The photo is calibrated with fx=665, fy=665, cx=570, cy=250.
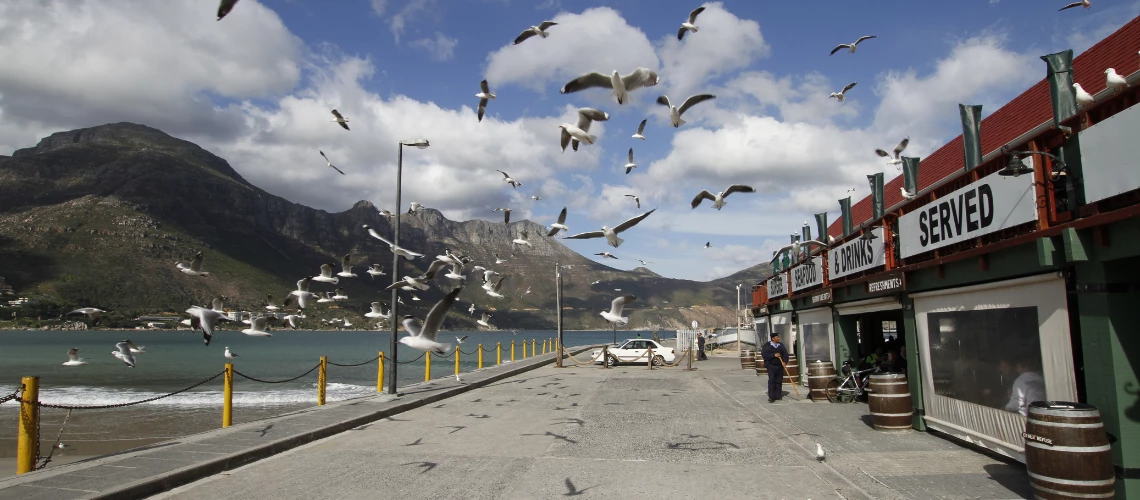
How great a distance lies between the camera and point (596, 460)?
355 inches

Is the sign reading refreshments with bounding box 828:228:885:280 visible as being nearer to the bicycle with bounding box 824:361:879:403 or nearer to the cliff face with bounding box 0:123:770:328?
the bicycle with bounding box 824:361:879:403

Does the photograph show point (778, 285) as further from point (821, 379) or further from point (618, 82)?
point (618, 82)

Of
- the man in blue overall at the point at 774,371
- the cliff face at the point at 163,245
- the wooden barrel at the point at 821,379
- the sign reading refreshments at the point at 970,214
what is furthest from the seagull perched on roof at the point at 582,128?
the cliff face at the point at 163,245

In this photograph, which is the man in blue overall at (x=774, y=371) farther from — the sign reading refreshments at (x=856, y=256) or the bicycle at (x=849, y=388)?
the sign reading refreshments at (x=856, y=256)

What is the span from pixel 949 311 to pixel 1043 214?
320 centimetres

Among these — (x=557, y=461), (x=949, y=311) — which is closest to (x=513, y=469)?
(x=557, y=461)

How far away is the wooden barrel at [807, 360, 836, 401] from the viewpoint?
15.5m

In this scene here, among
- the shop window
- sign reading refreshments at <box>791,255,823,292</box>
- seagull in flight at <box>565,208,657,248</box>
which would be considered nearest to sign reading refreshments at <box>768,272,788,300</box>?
sign reading refreshments at <box>791,255,823,292</box>

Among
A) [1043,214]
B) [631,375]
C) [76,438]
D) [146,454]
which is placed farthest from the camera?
[631,375]

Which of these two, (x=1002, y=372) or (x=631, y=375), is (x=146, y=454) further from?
(x=631, y=375)

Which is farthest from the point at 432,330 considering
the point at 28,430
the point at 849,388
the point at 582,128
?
the point at 849,388

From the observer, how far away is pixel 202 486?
25.4 feet

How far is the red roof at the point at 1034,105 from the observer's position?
352 inches

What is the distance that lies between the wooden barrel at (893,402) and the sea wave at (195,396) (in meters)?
17.0
